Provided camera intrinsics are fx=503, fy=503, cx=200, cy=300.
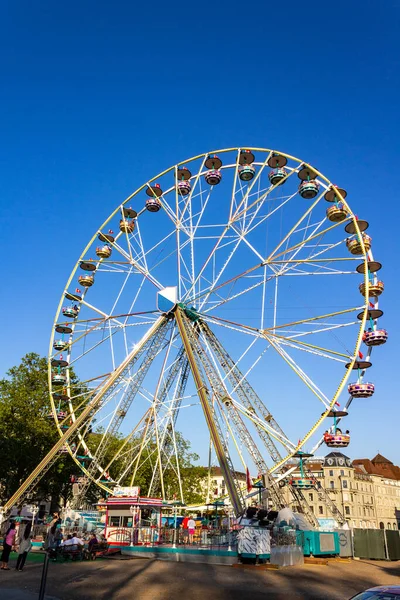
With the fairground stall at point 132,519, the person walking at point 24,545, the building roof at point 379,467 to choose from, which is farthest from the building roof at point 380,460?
the person walking at point 24,545

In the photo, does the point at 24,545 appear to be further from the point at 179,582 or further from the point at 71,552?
the point at 179,582

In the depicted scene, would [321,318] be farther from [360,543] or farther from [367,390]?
[360,543]

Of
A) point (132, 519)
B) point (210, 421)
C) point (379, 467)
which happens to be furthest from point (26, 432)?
point (379, 467)

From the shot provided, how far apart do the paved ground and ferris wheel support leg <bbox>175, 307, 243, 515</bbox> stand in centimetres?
396

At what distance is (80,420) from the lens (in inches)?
1221

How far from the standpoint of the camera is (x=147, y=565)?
19266 millimetres

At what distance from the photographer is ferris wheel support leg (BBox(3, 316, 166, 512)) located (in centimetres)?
3039

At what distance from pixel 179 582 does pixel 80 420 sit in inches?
681

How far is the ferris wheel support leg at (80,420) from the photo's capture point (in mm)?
30391

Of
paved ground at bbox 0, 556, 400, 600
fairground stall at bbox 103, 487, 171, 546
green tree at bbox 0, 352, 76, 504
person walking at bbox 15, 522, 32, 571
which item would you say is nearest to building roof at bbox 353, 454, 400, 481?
green tree at bbox 0, 352, 76, 504

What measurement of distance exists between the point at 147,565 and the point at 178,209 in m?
21.3

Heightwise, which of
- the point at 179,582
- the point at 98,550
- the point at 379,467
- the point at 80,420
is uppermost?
the point at 379,467

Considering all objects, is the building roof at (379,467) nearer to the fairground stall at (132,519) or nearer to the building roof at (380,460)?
the building roof at (380,460)

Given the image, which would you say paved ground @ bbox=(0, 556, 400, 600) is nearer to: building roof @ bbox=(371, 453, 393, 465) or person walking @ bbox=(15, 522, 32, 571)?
person walking @ bbox=(15, 522, 32, 571)
